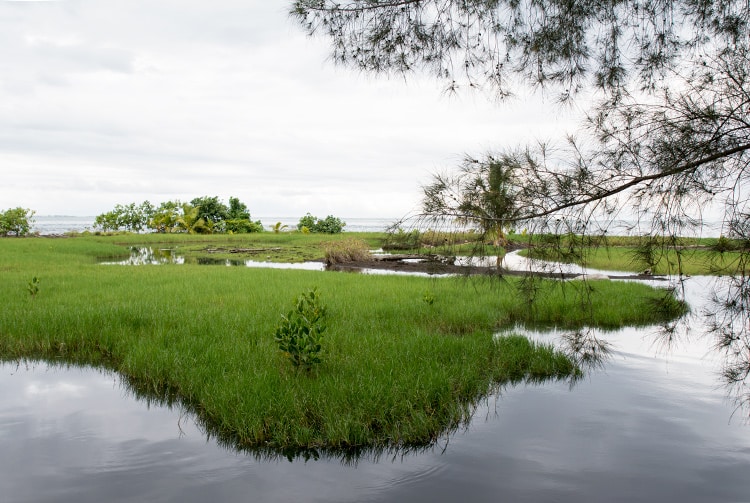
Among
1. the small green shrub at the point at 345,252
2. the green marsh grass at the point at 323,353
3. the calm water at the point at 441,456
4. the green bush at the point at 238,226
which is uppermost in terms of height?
the green bush at the point at 238,226

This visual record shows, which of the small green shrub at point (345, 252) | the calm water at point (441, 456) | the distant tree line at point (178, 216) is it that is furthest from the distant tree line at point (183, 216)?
the calm water at point (441, 456)

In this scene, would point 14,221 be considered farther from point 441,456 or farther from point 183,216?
point 441,456

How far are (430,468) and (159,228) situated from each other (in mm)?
39581

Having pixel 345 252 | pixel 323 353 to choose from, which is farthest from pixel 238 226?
pixel 323 353

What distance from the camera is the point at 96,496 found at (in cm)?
390

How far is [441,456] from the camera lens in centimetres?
455

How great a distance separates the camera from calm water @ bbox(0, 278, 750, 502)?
4.01m

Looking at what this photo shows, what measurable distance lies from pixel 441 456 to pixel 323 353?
218 centimetres

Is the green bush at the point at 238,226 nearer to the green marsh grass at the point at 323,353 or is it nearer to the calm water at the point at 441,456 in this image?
the green marsh grass at the point at 323,353

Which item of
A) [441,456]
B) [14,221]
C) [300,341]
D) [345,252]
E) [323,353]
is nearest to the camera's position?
[441,456]

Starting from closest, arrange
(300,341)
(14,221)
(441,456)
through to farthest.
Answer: (441,456) → (300,341) → (14,221)

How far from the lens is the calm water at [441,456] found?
401cm

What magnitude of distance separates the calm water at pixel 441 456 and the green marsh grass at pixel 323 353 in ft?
0.95

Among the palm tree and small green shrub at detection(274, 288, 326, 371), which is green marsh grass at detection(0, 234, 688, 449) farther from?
the palm tree
